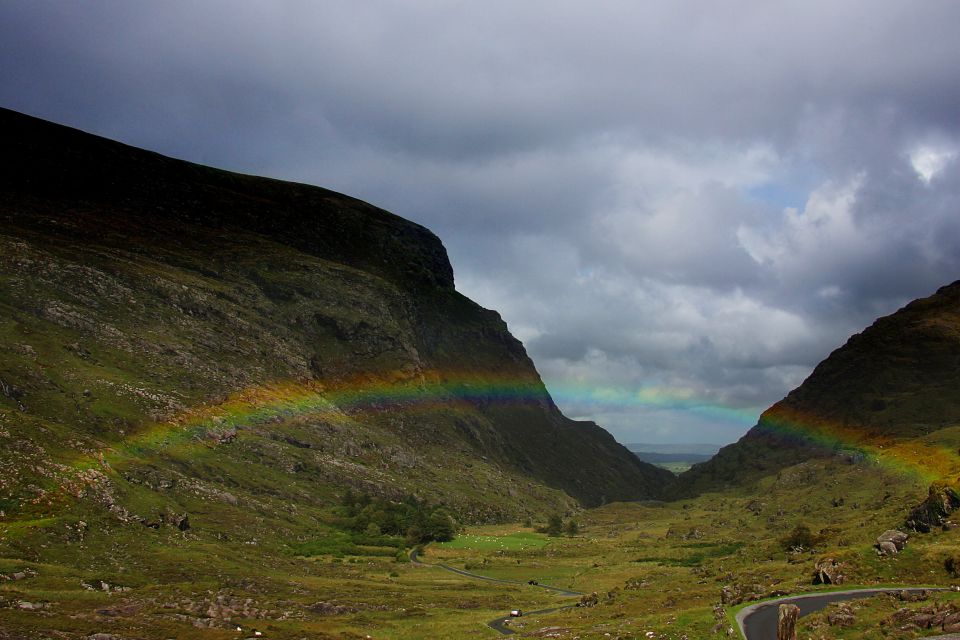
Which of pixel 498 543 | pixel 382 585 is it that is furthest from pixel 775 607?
pixel 498 543

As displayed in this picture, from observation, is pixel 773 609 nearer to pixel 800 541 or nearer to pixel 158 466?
pixel 800 541

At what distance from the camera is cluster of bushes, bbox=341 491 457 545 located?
480 feet

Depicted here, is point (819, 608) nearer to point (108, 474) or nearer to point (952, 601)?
point (952, 601)

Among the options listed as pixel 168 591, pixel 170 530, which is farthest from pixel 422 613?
pixel 170 530

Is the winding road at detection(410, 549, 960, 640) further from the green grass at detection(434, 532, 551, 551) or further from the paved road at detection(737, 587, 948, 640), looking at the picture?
the green grass at detection(434, 532, 551, 551)

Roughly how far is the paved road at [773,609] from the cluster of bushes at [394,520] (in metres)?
Answer: 98.8

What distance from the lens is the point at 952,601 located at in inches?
1598

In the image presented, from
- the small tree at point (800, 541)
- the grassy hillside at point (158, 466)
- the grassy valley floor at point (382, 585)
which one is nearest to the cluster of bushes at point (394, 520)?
the grassy hillside at point (158, 466)

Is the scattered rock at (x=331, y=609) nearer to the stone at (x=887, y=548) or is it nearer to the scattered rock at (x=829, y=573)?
the scattered rock at (x=829, y=573)

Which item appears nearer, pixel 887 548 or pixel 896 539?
pixel 887 548

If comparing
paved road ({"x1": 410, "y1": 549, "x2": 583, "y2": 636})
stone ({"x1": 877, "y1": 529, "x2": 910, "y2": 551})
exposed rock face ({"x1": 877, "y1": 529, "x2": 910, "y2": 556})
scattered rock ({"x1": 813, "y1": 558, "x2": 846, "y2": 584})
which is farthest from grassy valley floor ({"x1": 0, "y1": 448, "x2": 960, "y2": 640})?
stone ({"x1": 877, "y1": 529, "x2": 910, "y2": 551})

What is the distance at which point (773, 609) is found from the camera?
52.9m

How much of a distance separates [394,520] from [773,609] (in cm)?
11320

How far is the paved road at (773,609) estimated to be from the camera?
45.5 meters
